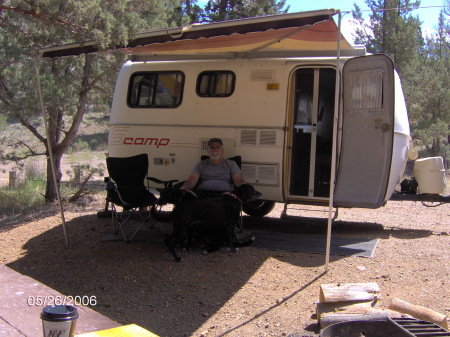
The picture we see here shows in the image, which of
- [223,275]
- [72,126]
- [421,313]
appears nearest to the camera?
[421,313]

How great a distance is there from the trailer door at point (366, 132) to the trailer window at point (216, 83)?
1605mm

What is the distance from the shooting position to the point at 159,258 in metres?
5.71

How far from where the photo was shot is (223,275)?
16.9ft

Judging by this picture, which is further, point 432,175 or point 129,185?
point 432,175

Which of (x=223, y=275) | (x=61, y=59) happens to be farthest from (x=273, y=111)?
(x=61, y=59)

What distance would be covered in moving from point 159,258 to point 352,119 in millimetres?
2711

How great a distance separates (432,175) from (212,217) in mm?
3552

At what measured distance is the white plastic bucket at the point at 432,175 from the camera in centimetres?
739

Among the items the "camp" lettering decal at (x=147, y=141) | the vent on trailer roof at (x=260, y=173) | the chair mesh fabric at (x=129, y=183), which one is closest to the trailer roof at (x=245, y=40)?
the "camp" lettering decal at (x=147, y=141)

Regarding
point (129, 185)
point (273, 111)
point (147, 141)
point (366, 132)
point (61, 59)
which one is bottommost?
point (129, 185)

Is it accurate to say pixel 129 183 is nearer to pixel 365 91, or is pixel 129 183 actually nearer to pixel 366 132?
pixel 366 132

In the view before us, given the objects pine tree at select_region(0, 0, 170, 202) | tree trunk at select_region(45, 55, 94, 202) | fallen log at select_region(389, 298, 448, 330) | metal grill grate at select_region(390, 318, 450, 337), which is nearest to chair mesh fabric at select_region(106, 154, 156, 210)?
pine tree at select_region(0, 0, 170, 202)

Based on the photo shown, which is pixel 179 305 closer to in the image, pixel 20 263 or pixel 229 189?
pixel 229 189

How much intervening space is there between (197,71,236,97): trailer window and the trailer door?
160cm
